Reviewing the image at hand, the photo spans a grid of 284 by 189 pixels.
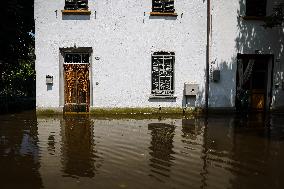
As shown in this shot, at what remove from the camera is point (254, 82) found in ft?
45.2

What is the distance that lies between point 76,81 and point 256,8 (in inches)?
335

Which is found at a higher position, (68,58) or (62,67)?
(68,58)

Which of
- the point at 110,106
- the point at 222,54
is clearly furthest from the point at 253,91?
the point at 110,106

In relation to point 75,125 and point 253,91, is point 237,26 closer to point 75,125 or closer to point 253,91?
point 253,91

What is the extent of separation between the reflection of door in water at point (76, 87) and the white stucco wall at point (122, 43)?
0.44 m

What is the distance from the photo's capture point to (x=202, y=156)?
605cm

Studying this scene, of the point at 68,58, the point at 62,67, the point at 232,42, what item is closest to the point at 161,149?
the point at 62,67

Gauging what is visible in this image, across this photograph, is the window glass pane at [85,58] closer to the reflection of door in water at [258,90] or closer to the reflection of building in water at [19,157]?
the reflection of building in water at [19,157]

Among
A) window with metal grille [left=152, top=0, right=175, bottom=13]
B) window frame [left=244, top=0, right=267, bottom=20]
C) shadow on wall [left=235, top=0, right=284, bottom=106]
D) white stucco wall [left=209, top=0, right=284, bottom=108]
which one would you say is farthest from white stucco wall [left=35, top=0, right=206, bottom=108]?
window frame [left=244, top=0, right=267, bottom=20]

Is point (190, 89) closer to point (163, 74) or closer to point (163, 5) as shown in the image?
point (163, 74)

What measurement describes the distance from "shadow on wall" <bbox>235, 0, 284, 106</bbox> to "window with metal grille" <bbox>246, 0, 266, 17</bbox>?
26cm

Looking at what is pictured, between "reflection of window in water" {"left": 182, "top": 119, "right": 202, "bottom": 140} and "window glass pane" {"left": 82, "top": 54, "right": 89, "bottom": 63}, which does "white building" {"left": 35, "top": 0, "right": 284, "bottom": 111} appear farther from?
"reflection of window in water" {"left": 182, "top": 119, "right": 202, "bottom": 140}

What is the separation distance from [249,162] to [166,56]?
7971 millimetres

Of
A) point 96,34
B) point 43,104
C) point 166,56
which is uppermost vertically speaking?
point 96,34
